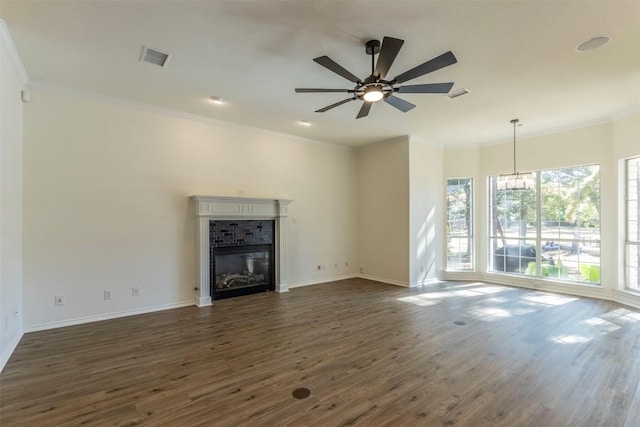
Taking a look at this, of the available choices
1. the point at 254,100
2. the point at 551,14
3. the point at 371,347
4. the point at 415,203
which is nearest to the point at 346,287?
the point at 415,203

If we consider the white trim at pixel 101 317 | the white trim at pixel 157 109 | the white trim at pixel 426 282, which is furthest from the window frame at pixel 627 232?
the white trim at pixel 101 317

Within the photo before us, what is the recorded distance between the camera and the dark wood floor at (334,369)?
2.23 m

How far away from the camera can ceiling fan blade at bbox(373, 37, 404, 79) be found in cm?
229

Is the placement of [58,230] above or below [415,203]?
below

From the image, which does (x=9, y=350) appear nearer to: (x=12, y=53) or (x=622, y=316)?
(x=12, y=53)

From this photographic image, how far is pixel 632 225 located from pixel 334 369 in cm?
560

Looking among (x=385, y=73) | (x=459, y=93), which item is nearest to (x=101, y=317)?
(x=385, y=73)

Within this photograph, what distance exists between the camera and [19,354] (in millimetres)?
3141

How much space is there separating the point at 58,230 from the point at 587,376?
593 cm

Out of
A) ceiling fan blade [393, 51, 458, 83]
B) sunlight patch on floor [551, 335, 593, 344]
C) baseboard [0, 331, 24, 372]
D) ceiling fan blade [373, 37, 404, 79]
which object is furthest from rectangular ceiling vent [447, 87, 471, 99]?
baseboard [0, 331, 24, 372]

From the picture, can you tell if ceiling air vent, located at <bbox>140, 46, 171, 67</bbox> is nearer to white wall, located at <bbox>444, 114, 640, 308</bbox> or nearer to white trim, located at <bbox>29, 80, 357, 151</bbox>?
white trim, located at <bbox>29, 80, 357, 151</bbox>

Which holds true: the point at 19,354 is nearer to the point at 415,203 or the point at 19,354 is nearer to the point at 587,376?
the point at 587,376

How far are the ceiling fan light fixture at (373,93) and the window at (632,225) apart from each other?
16.0ft

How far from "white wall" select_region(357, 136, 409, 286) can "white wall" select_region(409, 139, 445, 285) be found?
15 centimetres
